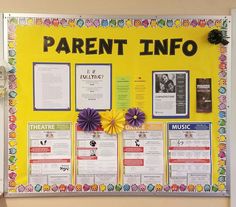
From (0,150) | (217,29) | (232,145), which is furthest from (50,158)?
(217,29)

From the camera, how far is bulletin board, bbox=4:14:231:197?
1.76 meters

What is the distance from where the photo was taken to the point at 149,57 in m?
1.78

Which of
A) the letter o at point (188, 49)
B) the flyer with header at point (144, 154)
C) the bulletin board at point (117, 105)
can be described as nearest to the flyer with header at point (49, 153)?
the bulletin board at point (117, 105)

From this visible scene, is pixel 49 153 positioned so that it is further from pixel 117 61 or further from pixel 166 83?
pixel 166 83

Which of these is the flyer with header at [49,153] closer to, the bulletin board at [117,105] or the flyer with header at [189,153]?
the bulletin board at [117,105]

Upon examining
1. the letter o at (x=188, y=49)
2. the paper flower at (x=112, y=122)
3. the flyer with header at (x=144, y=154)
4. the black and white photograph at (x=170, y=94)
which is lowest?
the flyer with header at (x=144, y=154)

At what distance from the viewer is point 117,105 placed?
5.84 ft

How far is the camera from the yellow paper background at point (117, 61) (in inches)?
69.1

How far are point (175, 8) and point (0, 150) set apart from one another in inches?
49.3

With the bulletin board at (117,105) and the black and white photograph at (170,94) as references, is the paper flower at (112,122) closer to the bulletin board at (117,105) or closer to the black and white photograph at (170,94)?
the bulletin board at (117,105)

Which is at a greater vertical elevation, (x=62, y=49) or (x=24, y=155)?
(x=62, y=49)

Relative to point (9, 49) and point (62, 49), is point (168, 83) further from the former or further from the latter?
point (9, 49)

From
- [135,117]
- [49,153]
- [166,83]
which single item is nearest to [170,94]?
[166,83]

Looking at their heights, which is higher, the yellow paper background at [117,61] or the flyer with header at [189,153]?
the yellow paper background at [117,61]
